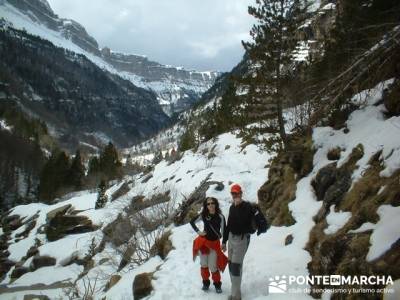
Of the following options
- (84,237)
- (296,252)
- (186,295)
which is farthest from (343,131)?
(84,237)

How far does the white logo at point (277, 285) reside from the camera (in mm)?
7820

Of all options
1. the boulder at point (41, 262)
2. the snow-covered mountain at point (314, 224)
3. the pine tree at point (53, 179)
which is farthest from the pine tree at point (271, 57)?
the pine tree at point (53, 179)

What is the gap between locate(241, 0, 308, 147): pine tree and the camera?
52.9ft

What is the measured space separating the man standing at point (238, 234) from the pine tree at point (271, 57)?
8466 millimetres

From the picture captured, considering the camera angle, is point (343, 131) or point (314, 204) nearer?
point (314, 204)

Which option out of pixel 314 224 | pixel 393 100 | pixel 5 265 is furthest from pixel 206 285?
pixel 5 265

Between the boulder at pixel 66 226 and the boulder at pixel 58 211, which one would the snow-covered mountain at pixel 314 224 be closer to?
the boulder at pixel 66 226

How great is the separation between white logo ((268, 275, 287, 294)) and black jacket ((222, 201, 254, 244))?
1295mm

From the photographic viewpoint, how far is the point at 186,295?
961 centimetres

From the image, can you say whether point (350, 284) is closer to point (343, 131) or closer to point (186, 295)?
point (186, 295)

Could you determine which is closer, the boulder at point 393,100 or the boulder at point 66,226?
the boulder at point 393,100

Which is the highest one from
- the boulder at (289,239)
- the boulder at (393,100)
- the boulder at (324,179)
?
the boulder at (393,100)

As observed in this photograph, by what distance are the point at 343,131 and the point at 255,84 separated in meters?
6.01

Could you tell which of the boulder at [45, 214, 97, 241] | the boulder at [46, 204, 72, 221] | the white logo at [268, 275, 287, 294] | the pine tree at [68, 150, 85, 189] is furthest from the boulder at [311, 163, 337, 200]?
the pine tree at [68, 150, 85, 189]
